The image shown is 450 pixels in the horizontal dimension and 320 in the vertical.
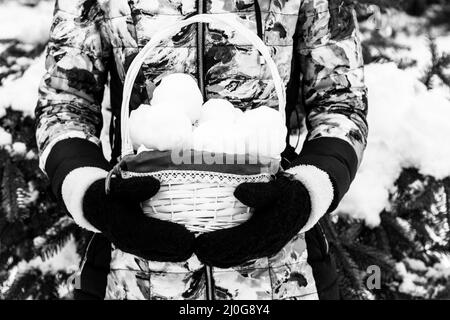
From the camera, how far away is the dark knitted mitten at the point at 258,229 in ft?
3.13

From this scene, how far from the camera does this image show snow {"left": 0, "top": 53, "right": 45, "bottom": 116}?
1.87 metres

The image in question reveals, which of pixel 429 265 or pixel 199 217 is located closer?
pixel 199 217

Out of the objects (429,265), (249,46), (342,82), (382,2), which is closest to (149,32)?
(249,46)

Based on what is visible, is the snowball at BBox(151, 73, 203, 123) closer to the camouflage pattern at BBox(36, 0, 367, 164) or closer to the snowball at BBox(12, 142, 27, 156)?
the camouflage pattern at BBox(36, 0, 367, 164)

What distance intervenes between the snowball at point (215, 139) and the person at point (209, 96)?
0.13 m

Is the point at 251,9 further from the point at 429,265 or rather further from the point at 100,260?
the point at 429,265

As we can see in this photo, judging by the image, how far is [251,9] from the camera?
1.19 meters

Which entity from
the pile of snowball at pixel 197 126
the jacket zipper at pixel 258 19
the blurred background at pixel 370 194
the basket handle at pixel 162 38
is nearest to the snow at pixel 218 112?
the pile of snowball at pixel 197 126

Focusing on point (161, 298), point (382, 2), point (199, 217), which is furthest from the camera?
point (382, 2)

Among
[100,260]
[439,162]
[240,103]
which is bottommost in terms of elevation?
[100,260]

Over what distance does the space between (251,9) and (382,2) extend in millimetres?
794

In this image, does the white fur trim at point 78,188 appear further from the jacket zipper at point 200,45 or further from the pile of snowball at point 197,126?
the jacket zipper at point 200,45

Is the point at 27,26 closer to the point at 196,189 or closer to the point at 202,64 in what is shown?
the point at 202,64

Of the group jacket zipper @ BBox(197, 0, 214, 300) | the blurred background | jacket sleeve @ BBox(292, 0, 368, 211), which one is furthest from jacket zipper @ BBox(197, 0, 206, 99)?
the blurred background
